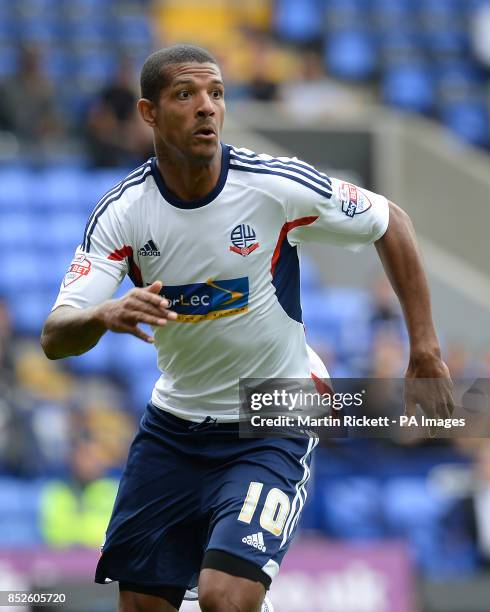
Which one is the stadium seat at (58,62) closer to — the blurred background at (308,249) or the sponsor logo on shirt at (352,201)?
the blurred background at (308,249)

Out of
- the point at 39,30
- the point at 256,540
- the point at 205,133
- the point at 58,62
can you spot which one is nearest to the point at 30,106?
the point at 58,62

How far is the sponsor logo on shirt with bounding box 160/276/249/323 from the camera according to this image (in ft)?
17.9

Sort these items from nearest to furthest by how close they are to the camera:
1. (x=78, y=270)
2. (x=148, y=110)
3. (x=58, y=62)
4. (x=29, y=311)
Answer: (x=78, y=270)
(x=148, y=110)
(x=29, y=311)
(x=58, y=62)

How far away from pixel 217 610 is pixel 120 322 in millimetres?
1158

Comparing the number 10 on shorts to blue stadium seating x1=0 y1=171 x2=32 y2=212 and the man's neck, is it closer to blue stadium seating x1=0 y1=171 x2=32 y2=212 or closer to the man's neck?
the man's neck

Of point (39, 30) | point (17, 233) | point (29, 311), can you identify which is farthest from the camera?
point (39, 30)

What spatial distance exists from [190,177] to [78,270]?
1.91ft

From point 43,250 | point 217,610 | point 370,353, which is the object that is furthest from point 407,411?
point 43,250

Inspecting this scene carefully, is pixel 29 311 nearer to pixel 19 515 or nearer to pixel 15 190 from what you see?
pixel 15 190

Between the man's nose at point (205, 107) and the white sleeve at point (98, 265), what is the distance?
54cm

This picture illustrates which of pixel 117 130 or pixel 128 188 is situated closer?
pixel 128 188

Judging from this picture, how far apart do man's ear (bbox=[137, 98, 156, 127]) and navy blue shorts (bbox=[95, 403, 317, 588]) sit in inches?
48.4

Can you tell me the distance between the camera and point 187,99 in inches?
211

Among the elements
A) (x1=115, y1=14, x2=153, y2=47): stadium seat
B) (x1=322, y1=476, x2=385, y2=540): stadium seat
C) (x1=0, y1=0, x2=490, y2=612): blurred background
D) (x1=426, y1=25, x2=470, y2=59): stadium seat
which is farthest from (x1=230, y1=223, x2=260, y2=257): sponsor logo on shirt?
(x1=426, y1=25, x2=470, y2=59): stadium seat
